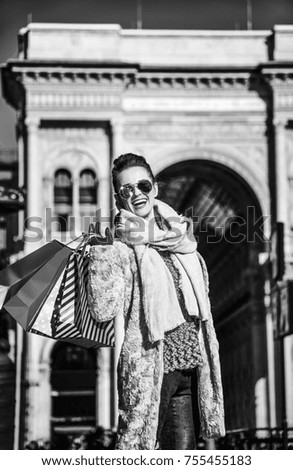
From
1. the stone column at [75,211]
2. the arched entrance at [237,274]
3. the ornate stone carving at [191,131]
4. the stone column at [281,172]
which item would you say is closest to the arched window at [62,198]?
the stone column at [75,211]

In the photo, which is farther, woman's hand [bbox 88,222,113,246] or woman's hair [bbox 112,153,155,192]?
woman's hair [bbox 112,153,155,192]

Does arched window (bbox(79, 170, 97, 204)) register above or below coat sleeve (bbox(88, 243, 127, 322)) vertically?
above

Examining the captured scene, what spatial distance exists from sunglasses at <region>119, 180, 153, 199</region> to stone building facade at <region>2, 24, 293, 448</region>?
112 feet

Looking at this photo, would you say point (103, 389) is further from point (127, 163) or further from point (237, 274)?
point (127, 163)

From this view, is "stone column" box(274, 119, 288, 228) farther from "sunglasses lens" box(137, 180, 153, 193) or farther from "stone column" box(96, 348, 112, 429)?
"sunglasses lens" box(137, 180, 153, 193)

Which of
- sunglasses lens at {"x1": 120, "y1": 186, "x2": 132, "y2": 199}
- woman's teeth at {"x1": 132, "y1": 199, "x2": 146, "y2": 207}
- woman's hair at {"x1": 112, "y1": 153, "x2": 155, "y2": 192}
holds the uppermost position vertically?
woman's hair at {"x1": 112, "y1": 153, "x2": 155, "y2": 192}

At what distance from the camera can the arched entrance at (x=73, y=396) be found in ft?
130

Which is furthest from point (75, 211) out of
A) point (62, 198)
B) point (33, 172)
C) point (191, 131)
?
point (191, 131)

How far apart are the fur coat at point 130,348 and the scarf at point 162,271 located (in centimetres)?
6

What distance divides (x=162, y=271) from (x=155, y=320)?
291 mm

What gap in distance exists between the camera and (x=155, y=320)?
17.9ft

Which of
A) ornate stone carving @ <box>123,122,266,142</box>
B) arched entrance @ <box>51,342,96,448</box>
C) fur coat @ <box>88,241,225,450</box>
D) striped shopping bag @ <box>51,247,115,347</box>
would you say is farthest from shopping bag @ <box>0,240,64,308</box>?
ornate stone carving @ <box>123,122,266,142</box>

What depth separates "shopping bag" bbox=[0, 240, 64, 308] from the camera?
598 cm
